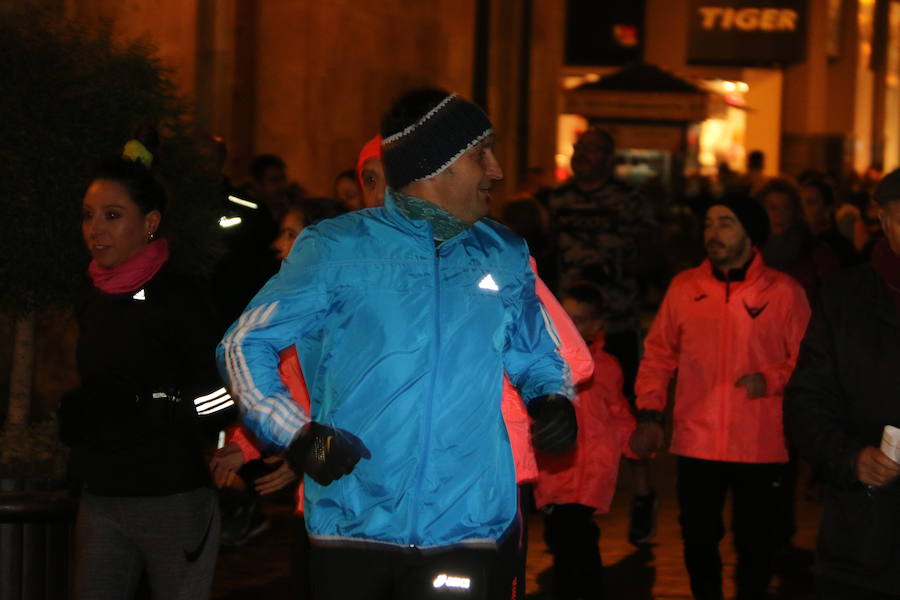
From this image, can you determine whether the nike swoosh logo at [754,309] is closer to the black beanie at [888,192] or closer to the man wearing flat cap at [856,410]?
the man wearing flat cap at [856,410]

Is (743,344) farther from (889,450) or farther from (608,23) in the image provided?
(608,23)

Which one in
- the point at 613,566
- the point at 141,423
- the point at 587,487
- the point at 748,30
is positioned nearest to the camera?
the point at 141,423

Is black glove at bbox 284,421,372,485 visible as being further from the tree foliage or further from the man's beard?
the man's beard

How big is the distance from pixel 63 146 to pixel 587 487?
2709mm

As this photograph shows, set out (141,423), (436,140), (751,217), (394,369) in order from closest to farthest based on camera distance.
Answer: (394,369) < (436,140) < (141,423) < (751,217)

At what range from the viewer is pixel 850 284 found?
4469 millimetres

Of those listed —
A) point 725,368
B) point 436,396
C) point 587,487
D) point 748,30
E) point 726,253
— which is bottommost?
point 587,487

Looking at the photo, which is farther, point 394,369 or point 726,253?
point 726,253

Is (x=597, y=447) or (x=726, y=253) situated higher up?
(x=726, y=253)

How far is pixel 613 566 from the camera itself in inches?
325

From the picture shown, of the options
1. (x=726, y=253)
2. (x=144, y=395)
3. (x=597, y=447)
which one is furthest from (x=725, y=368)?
(x=144, y=395)

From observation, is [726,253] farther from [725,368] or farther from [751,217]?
[725,368]

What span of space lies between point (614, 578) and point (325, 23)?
8006mm

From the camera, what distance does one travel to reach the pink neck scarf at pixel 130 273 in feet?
15.1
